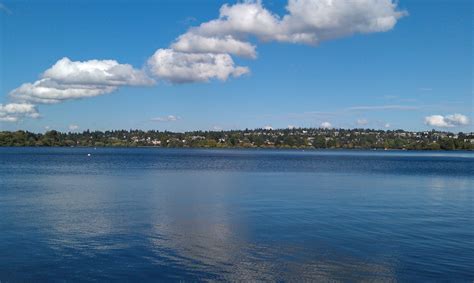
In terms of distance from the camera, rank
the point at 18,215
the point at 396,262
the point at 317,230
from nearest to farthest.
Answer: the point at 396,262
the point at 317,230
the point at 18,215

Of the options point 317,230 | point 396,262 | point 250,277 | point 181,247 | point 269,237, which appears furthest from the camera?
point 317,230

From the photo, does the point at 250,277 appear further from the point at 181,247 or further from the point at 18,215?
the point at 18,215

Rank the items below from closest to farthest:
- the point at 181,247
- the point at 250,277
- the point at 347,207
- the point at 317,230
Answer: the point at 250,277 < the point at 181,247 < the point at 317,230 < the point at 347,207

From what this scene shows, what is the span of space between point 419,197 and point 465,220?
1199 centimetres

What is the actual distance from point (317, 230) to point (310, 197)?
14.3 metres

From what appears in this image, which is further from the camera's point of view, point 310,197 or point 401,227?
point 310,197

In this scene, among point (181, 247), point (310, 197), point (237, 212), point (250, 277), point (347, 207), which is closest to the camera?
point (250, 277)

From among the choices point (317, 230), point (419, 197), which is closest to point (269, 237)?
point (317, 230)

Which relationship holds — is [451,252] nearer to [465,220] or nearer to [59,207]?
[465,220]

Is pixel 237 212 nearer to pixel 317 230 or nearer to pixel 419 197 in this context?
pixel 317 230

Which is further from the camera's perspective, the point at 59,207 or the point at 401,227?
the point at 59,207

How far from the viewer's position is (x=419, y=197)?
3953 centimetres

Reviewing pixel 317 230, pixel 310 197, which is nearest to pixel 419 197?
pixel 310 197

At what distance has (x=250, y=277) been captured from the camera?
51.0 ft
